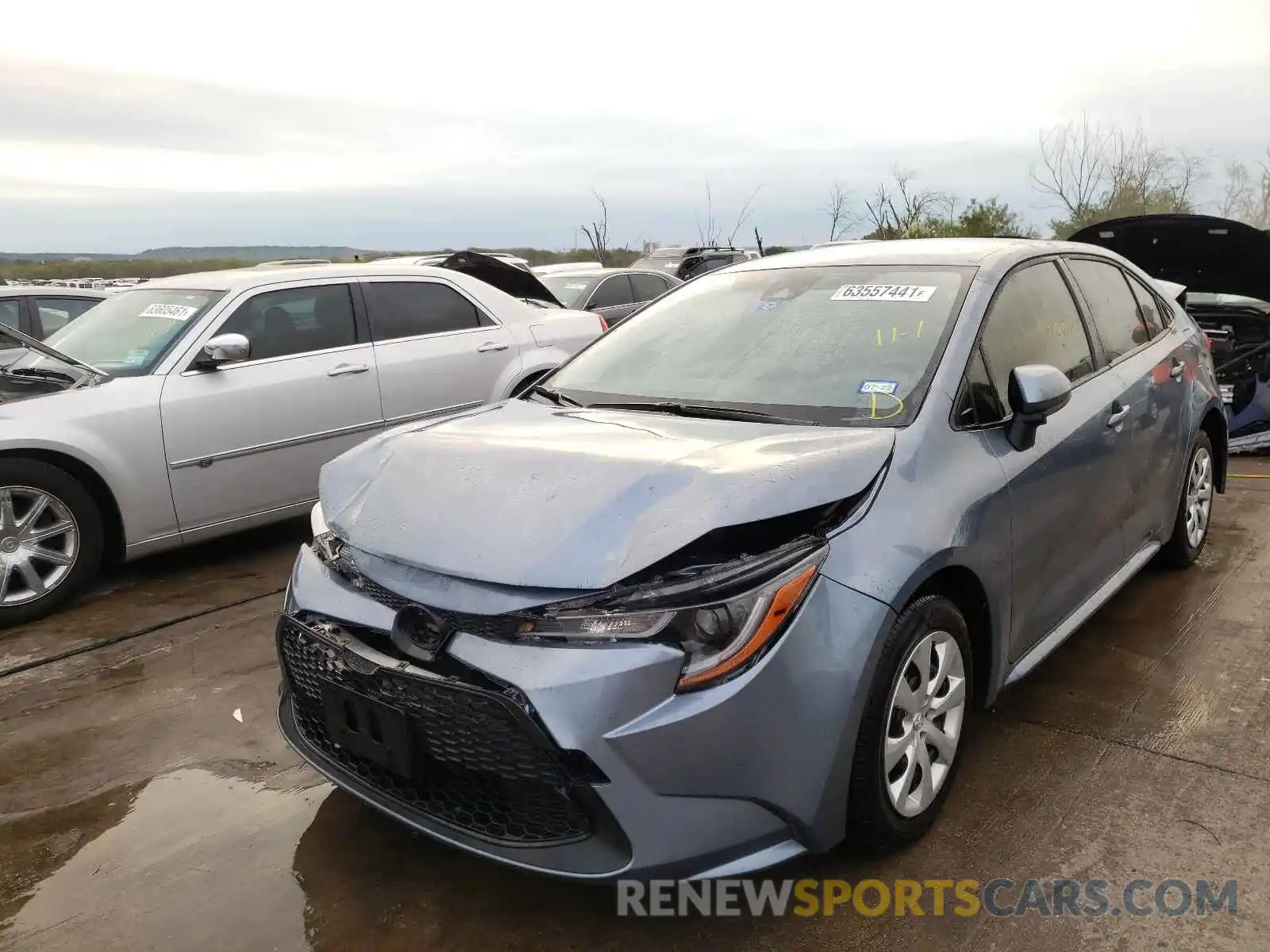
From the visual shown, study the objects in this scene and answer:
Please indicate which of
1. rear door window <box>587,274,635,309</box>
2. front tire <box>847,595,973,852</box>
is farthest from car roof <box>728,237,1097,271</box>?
rear door window <box>587,274,635,309</box>

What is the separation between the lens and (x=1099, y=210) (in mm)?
25312

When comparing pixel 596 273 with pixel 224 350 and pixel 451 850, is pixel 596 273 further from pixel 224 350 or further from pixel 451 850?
pixel 451 850

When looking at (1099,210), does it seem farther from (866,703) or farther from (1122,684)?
(866,703)

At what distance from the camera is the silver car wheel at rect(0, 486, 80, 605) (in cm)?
439

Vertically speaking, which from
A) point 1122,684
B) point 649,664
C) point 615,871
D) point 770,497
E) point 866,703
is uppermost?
point 770,497

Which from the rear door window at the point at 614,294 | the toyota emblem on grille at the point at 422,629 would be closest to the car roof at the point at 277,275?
the toyota emblem on grille at the point at 422,629

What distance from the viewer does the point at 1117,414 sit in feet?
11.3

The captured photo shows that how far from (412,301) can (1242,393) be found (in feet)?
19.4

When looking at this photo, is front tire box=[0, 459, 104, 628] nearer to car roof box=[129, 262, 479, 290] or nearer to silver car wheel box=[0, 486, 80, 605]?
silver car wheel box=[0, 486, 80, 605]

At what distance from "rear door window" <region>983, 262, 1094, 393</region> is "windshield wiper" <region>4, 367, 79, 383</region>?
13.9ft

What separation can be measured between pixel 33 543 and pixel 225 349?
1.26m

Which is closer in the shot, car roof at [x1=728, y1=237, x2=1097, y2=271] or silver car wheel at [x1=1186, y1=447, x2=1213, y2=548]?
car roof at [x1=728, y1=237, x2=1097, y2=271]

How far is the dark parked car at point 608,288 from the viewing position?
1259cm

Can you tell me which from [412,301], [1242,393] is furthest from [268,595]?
[1242,393]
